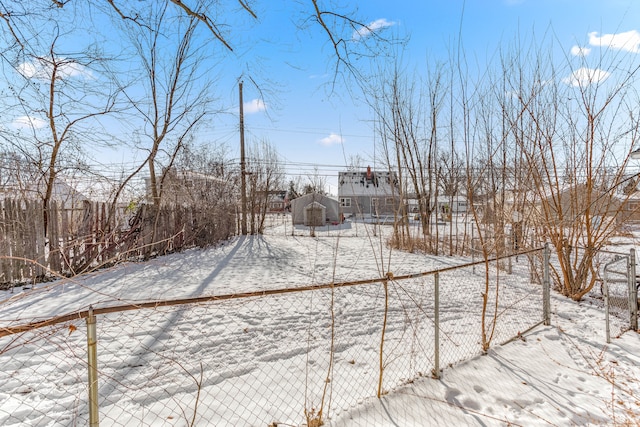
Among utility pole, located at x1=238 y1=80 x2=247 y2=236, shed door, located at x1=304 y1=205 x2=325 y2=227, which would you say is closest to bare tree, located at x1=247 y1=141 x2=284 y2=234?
utility pole, located at x1=238 y1=80 x2=247 y2=236

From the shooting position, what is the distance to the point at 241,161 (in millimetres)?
14242

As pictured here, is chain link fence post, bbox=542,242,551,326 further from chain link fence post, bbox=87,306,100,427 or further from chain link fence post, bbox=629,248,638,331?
chain link fence post, bbox=87,306,100,427

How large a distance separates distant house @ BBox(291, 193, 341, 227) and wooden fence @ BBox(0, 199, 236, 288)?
12083mm

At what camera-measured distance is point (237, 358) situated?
3.06 meters

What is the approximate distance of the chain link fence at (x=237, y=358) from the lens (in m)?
2.21

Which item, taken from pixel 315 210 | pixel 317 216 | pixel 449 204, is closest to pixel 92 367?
pixel 449 204

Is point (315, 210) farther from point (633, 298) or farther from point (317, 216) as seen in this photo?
point (633, 298)

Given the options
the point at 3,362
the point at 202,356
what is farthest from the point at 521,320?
the point at 3,362

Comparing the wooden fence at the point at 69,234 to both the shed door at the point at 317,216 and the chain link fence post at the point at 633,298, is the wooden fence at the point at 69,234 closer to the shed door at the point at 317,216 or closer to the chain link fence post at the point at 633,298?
the chain link fence post at the point at 633,298

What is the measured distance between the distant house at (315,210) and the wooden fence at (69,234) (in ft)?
39.6

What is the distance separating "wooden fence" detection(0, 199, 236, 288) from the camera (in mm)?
5465

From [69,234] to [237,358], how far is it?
18.4 ft

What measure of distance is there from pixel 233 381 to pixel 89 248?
5521 millimetres

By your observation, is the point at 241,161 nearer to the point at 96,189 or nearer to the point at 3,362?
the point at 96,189
